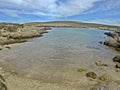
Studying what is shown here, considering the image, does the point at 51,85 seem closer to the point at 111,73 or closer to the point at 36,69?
the point at 36,69

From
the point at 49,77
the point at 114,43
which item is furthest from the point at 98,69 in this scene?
the point at 114,43

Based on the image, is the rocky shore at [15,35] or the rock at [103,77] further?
the rocky shore at [15,35]

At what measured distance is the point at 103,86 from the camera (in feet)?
43.7

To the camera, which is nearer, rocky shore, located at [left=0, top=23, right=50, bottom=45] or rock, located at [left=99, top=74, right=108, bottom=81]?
rock, located at [left=99, top=74, right=108, bottom=81]

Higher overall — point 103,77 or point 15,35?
point 15,35

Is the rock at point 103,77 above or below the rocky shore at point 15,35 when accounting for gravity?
below

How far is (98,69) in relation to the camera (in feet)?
65.9

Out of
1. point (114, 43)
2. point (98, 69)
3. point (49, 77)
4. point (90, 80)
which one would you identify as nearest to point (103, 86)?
point (90, 80)

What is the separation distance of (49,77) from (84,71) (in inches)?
159

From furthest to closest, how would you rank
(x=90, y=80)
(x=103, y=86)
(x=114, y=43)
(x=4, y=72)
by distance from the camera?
(x=114, y=43), (x=4, y=72), (x=90, y=80), (x=103, y=86)

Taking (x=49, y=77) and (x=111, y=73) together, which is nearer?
(x=49, y=77)

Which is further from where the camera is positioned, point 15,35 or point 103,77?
point 15,35

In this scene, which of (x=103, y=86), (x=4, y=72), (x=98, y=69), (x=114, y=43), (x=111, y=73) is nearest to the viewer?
(x=103, y=86)

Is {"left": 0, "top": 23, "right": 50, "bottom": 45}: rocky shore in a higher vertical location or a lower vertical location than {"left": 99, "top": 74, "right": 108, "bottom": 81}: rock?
higher
